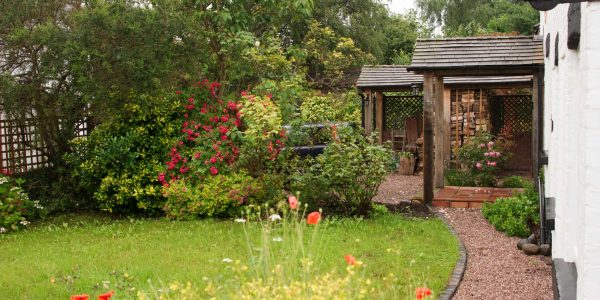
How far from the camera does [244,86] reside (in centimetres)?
1380

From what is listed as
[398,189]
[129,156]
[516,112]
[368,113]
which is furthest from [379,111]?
[129,156]

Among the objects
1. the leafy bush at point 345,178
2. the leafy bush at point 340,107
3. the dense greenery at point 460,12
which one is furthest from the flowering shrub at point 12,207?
the dense greenery at point 460,12

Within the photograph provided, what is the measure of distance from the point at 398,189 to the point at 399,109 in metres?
5.57

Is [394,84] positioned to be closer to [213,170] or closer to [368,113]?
[368,113]

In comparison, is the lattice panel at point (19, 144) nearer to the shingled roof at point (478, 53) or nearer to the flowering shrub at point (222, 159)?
the flowering shrub at point (222, 159)

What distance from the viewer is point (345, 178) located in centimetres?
1112

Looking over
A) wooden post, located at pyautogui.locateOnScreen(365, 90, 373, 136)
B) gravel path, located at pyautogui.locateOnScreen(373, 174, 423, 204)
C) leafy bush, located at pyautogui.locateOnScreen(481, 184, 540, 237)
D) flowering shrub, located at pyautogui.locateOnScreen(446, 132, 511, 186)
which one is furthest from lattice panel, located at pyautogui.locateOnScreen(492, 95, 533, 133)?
leafy bush, located at pyautogui.locateOnScreen(481, 184, 540, 237)

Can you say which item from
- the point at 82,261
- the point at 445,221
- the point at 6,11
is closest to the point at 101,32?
the point at 6,11

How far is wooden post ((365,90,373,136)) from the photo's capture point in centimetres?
2009

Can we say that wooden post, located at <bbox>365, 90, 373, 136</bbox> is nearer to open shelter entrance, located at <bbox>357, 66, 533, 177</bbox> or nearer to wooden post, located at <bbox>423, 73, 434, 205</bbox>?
open shelter entrance, located at <bbox>357, 66, 533, 177</bbox>

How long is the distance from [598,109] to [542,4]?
621mm

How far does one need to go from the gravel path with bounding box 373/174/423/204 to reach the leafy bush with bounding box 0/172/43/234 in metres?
5.73

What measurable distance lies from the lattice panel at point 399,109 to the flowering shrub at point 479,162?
516 centimetres

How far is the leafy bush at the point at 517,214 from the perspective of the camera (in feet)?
32.8
